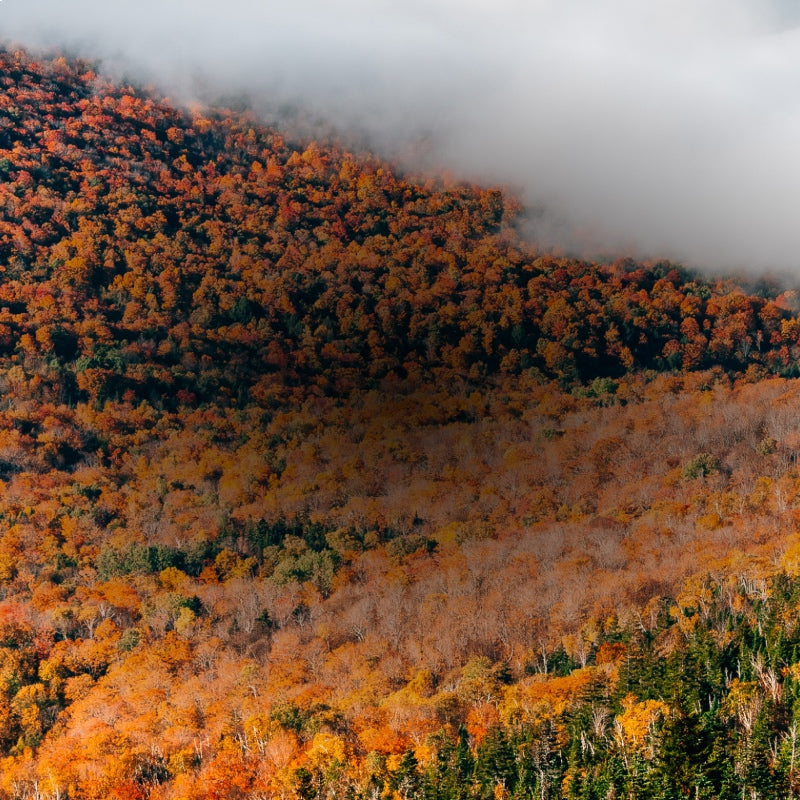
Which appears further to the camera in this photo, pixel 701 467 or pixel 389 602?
pixel 701 467

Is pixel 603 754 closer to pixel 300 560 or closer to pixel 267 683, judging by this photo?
pixel 267 683

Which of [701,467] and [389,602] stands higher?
[701,467]

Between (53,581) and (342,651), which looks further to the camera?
(53,581)

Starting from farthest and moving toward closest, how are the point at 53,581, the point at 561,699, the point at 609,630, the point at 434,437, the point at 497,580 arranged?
the point at 434,437
the point at 53,581
the point at 497,580
the point at 609,630
the point at 561,699

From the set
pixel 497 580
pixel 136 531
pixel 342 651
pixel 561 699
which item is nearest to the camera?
pixel 561 699

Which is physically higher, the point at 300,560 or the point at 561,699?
the point at 561,699

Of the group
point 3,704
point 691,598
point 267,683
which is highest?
point 691,598

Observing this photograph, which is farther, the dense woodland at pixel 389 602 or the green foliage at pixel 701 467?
the green foliage at pixel 701 467

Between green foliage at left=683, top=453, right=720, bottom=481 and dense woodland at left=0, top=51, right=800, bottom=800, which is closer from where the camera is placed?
dense woodland at left=0, top=51, right=800, bottom=800

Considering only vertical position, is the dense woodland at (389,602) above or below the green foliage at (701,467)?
below

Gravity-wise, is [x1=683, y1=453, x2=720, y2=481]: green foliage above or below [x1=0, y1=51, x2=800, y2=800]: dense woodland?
above

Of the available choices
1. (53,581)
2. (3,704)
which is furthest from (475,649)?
(53,581)
